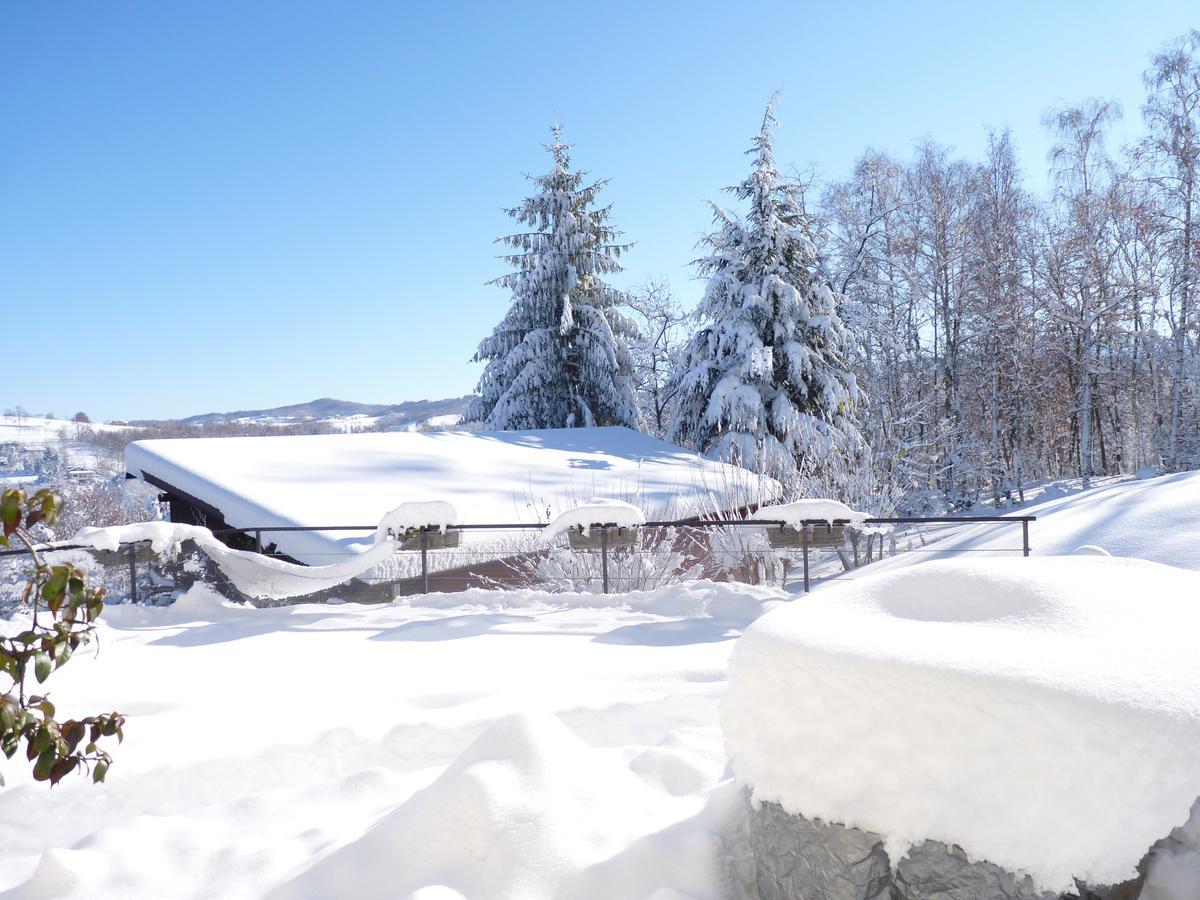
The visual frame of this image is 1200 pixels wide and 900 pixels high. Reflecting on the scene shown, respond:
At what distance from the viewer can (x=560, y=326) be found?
66.7ft

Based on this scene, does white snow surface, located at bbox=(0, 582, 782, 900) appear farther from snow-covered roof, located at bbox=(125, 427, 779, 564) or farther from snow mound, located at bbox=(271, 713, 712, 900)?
snow-covered roof, located at bbox=(125, 427, 779, 564)

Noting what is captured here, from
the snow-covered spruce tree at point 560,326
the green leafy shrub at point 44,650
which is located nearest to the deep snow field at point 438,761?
the green leafy shrub at point 44,650

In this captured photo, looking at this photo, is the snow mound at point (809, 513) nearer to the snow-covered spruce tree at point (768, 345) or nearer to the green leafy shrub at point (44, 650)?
the green leafy shrub at point (44, 650)

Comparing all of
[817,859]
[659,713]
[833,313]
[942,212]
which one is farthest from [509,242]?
[817,859]

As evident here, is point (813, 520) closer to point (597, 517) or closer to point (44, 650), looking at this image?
point (597, 517)

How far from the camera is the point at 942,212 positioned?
65.4ft

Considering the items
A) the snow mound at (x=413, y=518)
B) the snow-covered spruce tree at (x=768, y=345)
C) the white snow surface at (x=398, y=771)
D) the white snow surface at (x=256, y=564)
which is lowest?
the white snow surface at (x=398, y=771)

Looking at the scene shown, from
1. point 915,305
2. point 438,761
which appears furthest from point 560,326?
point 438,761

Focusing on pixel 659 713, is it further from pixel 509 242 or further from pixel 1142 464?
pixel 1142 464

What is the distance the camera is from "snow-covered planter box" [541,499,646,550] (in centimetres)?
700

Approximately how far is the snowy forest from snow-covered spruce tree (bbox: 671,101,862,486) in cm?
5

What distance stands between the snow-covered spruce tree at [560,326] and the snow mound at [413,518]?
1308cm

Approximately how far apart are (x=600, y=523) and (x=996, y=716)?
5.42 m

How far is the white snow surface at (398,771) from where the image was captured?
2.37 m
